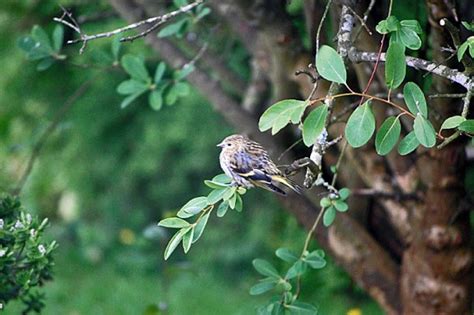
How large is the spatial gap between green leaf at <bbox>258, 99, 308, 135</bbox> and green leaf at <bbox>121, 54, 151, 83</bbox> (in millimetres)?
1452

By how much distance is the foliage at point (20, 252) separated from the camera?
8.83 ft

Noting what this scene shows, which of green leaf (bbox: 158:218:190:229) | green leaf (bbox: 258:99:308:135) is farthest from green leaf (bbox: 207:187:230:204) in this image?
green leaf (bbox: 258:99:308:135)

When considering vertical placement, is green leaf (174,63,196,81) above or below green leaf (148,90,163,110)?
above

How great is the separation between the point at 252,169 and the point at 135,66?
3.25 ft

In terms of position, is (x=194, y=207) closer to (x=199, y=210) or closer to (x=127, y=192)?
(x=199, y=210)

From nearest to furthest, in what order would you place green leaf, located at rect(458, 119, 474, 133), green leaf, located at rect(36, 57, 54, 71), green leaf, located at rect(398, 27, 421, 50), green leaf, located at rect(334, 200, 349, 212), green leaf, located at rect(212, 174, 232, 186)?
green leaf, located at rect(458, 119, 474, 133)
green leaf, located at rect(398, 27, 421, 50)
green leaf, located at rect(212, 174, 232, 186)
green leaf, located at rect(334, 200, 349, 212)
green leaf, located at rect(36, 57, 54, 71)

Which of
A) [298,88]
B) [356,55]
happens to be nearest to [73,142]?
[298,88]

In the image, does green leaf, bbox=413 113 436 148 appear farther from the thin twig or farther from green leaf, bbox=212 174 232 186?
the thin twig

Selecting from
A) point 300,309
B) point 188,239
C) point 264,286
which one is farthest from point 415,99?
point 264,286

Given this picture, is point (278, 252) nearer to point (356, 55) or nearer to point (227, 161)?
point (227, 161)

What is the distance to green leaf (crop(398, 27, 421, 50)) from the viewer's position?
2.37m

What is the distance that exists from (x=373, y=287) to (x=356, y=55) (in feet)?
5.19

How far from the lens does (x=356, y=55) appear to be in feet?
8.20

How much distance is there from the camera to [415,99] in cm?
226
